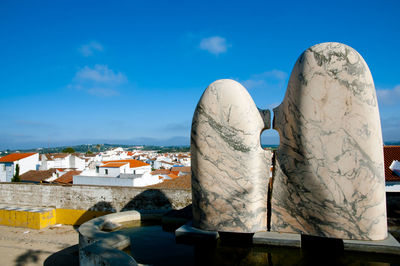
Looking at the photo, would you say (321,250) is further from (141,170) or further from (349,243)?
(141,170)

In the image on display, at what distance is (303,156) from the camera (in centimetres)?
502

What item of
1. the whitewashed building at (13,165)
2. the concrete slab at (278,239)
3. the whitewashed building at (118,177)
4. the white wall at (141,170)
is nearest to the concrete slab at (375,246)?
the concrete slab at (278,239)

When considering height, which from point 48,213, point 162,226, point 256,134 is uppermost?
point 256,134


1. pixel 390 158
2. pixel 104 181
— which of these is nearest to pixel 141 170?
pixel 104 181

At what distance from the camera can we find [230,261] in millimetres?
4605

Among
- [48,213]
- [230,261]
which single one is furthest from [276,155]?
[48,213]

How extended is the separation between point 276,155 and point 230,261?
206 centimetres

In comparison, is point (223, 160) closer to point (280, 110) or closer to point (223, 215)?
point (223, 215)

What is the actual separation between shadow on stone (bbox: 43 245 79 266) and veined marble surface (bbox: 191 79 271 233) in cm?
635

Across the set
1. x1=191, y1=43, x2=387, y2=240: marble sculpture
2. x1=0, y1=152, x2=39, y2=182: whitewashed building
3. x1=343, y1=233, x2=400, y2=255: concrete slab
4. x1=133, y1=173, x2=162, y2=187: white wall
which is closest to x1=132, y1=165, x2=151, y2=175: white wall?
x1=133, y1=173, x2=162, y2=187: white wall

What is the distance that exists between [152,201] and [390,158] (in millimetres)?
13301

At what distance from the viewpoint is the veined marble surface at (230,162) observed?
534 cm

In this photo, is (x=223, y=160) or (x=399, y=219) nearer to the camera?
(x=223, y=160)

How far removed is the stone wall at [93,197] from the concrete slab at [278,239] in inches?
212
